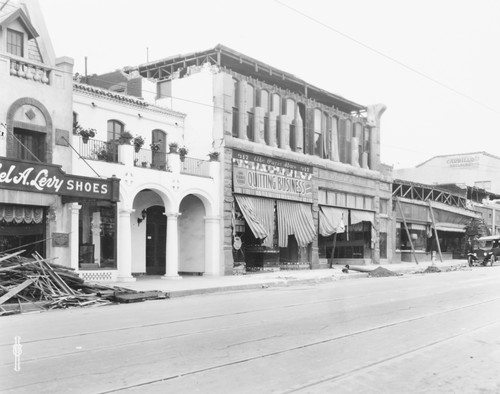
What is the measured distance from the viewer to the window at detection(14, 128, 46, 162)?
1944cm

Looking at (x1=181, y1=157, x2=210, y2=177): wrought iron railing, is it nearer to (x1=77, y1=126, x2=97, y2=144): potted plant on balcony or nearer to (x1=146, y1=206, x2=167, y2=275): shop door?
(x1=146, y1=206, x2=167, y2=275): shop door

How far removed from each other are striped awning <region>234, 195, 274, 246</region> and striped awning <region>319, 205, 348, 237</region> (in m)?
4.85

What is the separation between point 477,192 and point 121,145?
1647 inches

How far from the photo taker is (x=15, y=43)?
2011cm

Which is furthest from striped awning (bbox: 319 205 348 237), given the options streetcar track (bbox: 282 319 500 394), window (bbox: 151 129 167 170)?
streetcar track (bbox: 282 319 500 394)

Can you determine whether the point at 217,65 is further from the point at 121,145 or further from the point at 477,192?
the point at 477,192

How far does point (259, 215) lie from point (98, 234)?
8.75 metres

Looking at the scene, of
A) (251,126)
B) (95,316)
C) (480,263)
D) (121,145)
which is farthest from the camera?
(480,263)

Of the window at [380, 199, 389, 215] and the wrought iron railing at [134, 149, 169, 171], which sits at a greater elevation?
the wrought iron railing at [134, 149, 169, 171]

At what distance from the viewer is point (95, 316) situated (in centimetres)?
1277

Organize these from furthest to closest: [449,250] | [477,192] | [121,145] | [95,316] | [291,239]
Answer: [477,192]
[449,250]
[291,239]
[121,145]
[95,316]

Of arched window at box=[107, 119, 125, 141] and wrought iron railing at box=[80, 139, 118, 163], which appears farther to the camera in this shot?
arched window at box=[107, 119, 125, 141]

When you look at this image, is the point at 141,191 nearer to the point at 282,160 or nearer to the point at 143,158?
the point at 143,158

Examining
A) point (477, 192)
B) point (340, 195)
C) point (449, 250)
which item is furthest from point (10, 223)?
point (477, 192)
